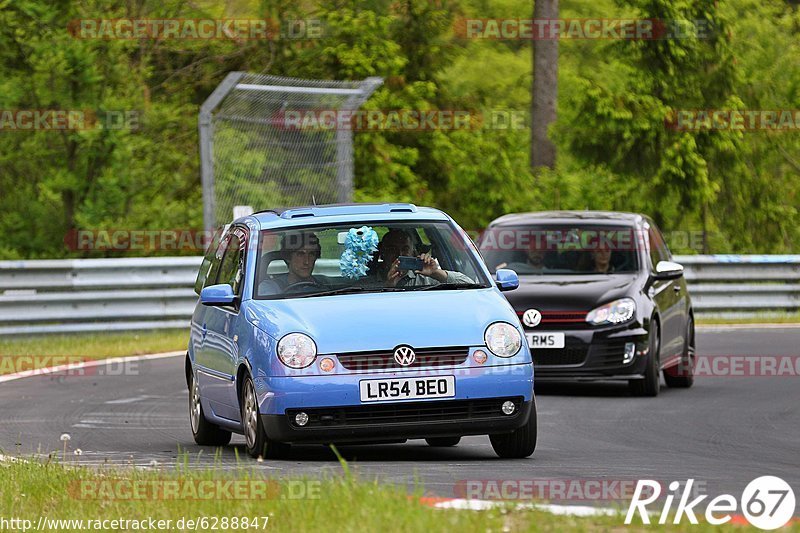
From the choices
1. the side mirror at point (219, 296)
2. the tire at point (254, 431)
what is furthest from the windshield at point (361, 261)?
the tire at point (254, 431)

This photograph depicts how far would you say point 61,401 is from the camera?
50.6 ft

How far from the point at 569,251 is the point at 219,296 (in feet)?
20.2

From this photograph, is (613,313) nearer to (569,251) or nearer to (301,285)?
(569,251)

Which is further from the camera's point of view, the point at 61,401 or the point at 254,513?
the point at 61,401

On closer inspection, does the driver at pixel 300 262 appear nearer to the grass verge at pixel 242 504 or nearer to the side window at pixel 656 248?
the grass verge at pixel 242 504

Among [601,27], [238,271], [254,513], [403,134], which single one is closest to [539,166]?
[403,134]

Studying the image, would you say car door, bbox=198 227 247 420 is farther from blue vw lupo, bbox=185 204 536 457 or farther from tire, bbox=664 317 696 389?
tire, bbox=664 317 696 389

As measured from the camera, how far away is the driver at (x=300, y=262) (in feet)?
35.4

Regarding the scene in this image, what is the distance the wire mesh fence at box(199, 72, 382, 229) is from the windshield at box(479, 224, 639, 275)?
649 centimetres

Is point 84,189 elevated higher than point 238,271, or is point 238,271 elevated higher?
point 238,271

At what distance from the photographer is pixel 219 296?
10828mm

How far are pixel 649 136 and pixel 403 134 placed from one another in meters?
6.67

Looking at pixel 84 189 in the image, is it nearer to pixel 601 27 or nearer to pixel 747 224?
pixel 601 27

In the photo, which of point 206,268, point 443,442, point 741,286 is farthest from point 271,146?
point 443,442
